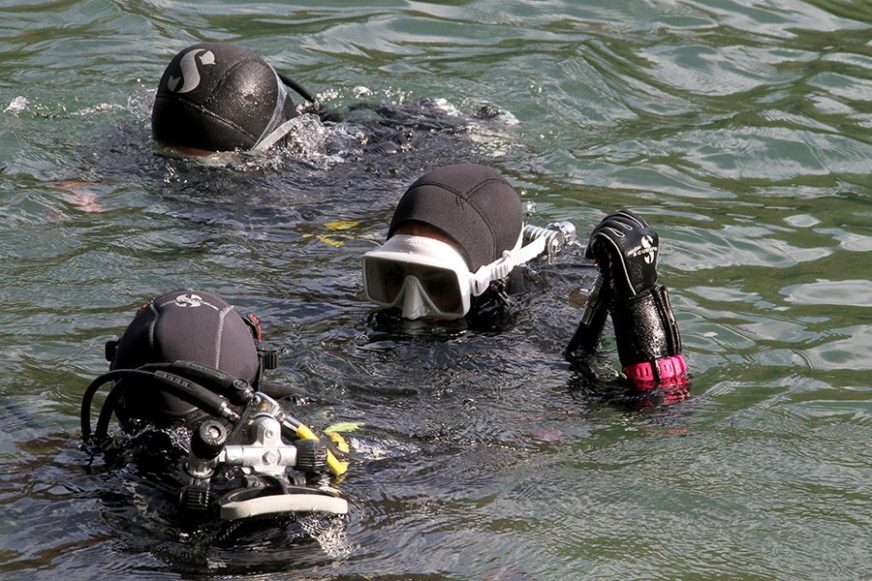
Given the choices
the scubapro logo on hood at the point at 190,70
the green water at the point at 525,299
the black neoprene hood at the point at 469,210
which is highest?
the scubapro logo on hood at the point at 190,70

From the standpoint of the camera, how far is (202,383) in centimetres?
346

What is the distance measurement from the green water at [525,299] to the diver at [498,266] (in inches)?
6.0

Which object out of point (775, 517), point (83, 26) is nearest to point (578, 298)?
point (775, 517)

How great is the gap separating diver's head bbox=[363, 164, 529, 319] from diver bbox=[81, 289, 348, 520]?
2.96 ft

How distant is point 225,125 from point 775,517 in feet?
12.7

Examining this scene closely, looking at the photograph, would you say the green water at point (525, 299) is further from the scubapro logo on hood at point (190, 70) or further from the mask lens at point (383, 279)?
the scubapro logo on hood at point (190, 70)

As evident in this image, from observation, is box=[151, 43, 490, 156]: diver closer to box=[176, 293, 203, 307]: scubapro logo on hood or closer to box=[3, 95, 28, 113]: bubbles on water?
box=[3, 95, 28, 113]: bubbles on water

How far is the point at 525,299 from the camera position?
511 cm

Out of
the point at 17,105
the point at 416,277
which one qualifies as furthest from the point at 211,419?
the point at 17,105

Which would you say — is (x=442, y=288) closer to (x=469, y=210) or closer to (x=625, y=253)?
(x=469, y=210)

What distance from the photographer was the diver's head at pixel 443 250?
4742 mm

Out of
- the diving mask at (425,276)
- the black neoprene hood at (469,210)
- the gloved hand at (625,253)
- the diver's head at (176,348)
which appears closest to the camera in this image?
the diver's head at (176,348)

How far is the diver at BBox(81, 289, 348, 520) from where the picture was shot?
327 centimetres

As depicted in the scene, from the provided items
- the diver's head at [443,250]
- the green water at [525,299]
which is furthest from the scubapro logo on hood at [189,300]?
the diver's head at [443,250]
